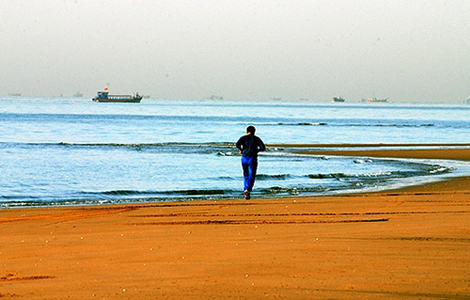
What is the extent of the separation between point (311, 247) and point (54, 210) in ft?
22.7

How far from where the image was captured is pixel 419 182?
62.2 ft

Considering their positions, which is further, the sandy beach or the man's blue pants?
the man's blue pants

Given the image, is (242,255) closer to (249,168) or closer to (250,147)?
(250,147)

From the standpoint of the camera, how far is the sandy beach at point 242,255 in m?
5.48

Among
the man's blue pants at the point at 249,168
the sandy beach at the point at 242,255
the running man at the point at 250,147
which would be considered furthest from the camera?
the man's blue pants at the point at 249,168

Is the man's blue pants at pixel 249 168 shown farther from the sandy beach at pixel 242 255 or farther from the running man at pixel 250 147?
the sandy beach at pixel 242 255

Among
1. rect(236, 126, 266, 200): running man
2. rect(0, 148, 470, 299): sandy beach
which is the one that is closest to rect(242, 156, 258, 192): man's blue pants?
rect(236, 126, 266, 200): running man

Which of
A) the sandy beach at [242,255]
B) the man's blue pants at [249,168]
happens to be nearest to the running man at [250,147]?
the man's blue pants at [249,168]

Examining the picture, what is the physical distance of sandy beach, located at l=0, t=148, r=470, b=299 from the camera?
5480 mm

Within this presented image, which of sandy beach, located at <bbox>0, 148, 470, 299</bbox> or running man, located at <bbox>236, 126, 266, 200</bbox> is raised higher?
running man, located at <bbox>236, 126, 266, 200</bbox>

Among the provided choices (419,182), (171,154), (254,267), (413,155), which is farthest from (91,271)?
(413,155)

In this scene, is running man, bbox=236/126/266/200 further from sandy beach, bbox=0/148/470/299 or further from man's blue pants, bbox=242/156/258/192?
sandy beach, bbox=0/148/470/299

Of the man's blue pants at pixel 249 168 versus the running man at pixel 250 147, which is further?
the man's blue pants at pixel 249 168

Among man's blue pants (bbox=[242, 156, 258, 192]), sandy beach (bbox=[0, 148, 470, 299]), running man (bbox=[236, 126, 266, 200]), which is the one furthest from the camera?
man's blue pants (bbox=[242, 156, 258, 192])
